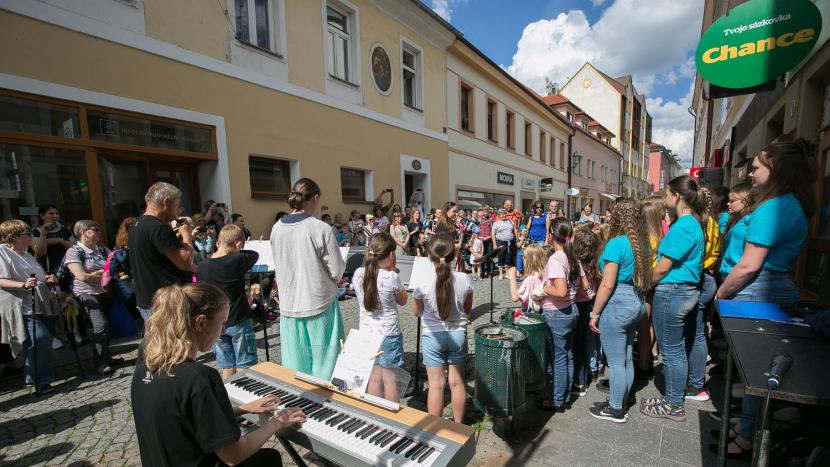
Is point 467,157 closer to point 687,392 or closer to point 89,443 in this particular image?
point 687,392

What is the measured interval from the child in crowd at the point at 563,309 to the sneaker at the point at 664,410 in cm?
63

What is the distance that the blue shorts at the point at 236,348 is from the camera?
3135mm

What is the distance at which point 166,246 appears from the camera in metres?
2.71

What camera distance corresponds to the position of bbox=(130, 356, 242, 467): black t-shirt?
1.33 meters

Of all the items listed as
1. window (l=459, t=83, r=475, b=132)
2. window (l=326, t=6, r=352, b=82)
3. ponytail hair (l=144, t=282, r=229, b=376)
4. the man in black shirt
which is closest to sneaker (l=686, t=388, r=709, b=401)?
ponytail hair (l=144, t=282, r=229, b=376)

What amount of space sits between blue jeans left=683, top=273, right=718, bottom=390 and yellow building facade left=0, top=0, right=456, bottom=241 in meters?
7.25

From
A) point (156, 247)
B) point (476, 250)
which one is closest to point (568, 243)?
point (156, 247)

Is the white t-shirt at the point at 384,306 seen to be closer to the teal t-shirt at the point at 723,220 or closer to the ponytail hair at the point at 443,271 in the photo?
the ponytail hair at the point at 443,271

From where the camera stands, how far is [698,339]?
Answer: 313 centimetres

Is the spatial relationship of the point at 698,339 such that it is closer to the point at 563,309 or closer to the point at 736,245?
the point at 736,245

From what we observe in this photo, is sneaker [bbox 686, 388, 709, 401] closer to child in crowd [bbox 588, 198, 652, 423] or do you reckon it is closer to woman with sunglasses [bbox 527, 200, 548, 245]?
child in crowd [bbox 588, 198, 652, 423]

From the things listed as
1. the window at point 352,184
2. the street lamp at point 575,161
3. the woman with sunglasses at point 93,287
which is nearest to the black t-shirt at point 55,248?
the woman with sunglasses at point 93,287

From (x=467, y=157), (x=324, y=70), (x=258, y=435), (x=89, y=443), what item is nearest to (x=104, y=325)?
(x=89, y=443)

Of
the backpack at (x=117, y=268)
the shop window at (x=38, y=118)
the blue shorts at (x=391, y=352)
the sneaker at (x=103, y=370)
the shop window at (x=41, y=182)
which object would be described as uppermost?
the shop window at (x=38, y=118)
